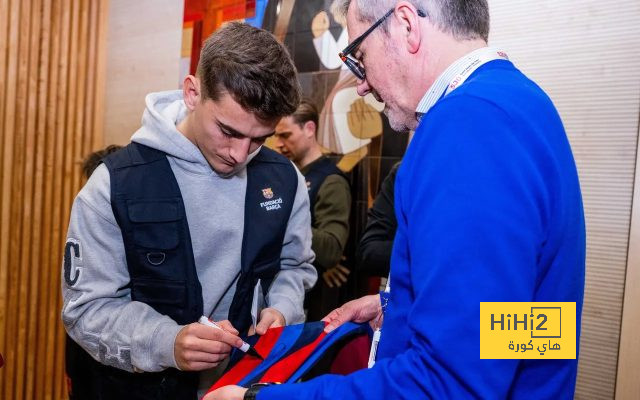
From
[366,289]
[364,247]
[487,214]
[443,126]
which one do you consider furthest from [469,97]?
[366,289]

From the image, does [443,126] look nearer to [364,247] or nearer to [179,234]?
[179,234]

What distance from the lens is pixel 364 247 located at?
2174 millimetres

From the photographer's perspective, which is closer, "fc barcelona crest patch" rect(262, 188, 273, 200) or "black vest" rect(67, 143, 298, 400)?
"black vest" rect(67, 143, 298, 400)

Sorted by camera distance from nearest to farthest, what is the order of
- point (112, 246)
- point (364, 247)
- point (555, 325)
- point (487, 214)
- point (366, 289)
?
1. point (487, 214)
2. point (555, 325)
3. point (112, 246)
4. point (364, 247)
5. point (366, 289)

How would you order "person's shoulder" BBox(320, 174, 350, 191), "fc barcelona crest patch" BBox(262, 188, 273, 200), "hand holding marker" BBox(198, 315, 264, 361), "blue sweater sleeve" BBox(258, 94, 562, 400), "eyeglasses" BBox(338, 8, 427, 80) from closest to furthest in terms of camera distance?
1. "blue sweater sleeve" BBox(258, 94, 562, 400)
2. "eyeglasses" BBox(338, 8, 427, 80)
3. "hand holding marker" BBox(198, 315, 264, 361)
4. "fc barcelona crest patch" BBox(262, 188, 273, 200)
5. "person's shoulder" BBox(320, 174, 350, 191)

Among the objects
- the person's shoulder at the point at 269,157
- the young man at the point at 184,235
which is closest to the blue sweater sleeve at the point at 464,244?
the young man at the point at 184,235

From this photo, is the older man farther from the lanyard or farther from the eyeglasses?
the eyeglasses

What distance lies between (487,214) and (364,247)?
154 cm

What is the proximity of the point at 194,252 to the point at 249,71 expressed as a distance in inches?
20.7

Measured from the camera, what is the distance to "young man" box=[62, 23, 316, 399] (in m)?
1.30

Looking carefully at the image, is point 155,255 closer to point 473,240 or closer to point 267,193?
point 267,193

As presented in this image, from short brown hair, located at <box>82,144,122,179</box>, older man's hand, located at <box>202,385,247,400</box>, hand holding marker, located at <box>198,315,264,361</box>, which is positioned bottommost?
hand holding marker, located at <box>198,315,264,361</box>

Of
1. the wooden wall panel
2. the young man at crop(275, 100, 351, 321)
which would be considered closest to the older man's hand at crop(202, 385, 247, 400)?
the young man at crop(275, 100, 351, 321)

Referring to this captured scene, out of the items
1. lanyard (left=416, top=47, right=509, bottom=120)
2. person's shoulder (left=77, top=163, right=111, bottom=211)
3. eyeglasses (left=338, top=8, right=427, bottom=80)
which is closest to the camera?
lanyard (left=416, top=47, right=509, bottom=120)
